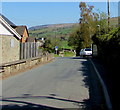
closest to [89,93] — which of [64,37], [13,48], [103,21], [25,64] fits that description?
[25,64]

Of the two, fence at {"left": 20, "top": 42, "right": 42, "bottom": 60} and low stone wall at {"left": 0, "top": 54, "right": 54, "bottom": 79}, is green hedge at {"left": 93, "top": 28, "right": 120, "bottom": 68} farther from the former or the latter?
fence at {"left": 20, "top": 42, "right": 42, "bottom": 60}

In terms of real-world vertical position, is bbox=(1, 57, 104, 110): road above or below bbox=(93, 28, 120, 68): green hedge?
below

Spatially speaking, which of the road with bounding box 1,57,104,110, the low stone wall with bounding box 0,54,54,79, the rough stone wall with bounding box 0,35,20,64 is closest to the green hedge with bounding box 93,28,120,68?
the road with bounding box 1,57,104,110

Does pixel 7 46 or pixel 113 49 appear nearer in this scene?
pixel 113 49

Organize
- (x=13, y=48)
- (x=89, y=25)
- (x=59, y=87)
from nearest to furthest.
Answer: (x=59, y=87), (x=13, y=48), (x=89, y=25)

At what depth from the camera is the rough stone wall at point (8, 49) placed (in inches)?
885

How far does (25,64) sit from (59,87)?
9.09 metres

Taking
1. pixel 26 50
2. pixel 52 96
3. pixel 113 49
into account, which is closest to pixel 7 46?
pixel 26 50

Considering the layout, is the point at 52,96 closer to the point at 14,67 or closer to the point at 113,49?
the point at 113,49

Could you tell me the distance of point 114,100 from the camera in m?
8.33

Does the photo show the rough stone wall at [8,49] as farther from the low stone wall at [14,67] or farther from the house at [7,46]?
the low stone wall at [14,67]

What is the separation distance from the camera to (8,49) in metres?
23.8

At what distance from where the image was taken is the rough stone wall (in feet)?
73.7

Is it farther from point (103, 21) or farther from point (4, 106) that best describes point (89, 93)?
point (103, 21)
